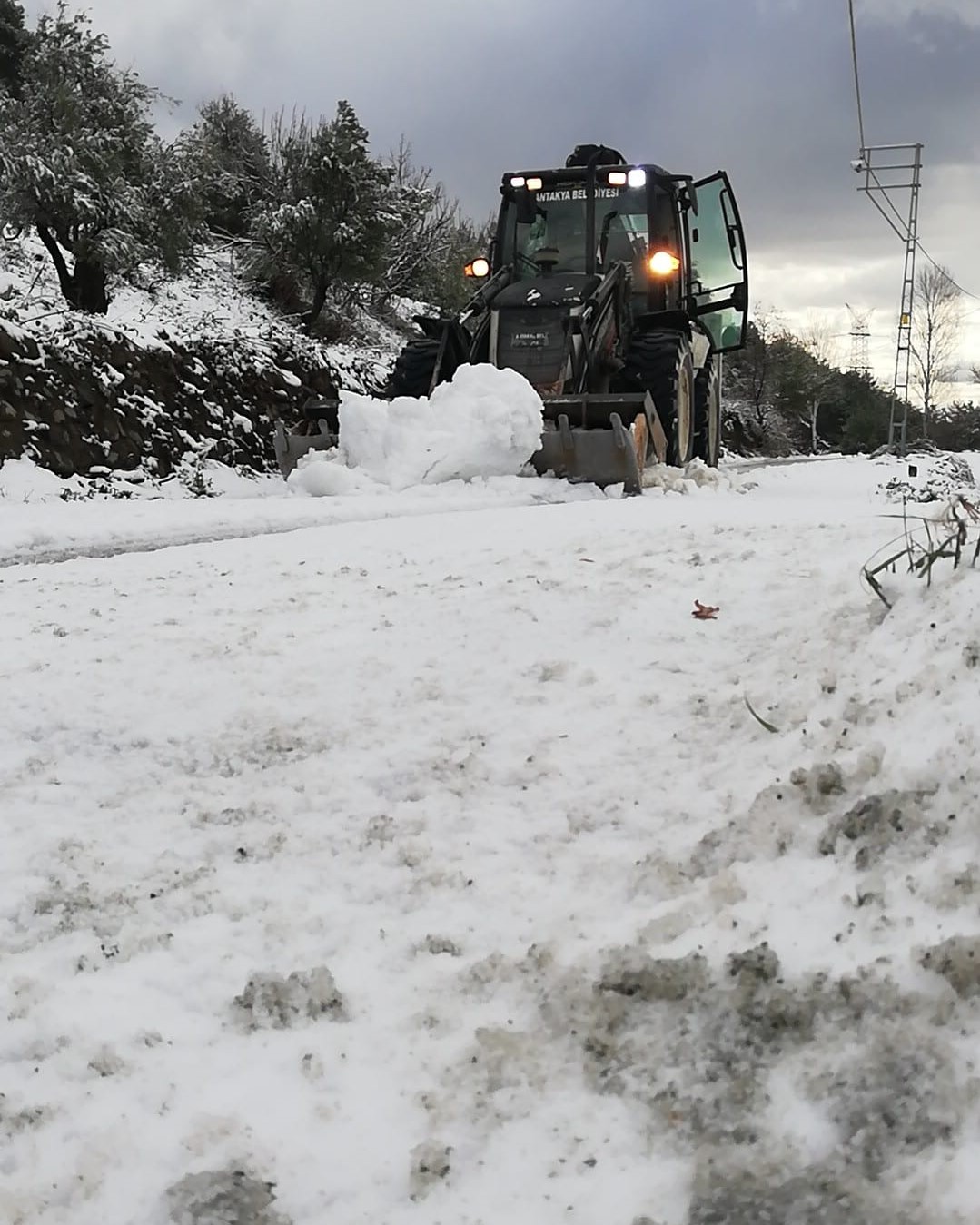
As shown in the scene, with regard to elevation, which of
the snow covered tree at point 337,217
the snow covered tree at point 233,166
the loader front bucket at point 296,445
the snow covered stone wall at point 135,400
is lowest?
the loader front bucket at point 296,445

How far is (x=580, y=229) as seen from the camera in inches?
397

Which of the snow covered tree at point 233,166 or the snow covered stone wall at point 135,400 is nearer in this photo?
the snow covered stone wall at point 135,400

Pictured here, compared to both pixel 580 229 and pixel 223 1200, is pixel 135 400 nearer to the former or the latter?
pixel 580 229

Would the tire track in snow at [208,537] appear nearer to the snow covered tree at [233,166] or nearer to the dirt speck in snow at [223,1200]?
the dirt speck in snow at [223,1200]

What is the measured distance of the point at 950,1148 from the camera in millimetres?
1468

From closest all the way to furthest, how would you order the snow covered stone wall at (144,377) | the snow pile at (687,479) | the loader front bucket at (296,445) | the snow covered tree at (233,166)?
the snow pile at (687,479) < the loader front bucket at (296,445) < the snow covered stone wall at (144,377) < the snow covered tree at (233,166)

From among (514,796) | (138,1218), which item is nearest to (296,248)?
(514,796)

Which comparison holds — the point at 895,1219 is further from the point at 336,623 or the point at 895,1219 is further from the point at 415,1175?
the point at 336,623

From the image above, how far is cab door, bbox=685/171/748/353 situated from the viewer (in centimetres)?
1005

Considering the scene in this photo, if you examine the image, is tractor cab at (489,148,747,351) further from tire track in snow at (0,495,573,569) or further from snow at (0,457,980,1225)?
snow at (0,457,980,1225)

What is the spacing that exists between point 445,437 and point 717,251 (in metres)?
4.28

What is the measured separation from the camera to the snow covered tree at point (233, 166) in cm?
1883

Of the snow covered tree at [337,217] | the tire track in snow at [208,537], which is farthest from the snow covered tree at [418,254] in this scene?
the tire track in snow at [208,537]

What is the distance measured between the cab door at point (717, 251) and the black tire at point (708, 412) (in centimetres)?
83
